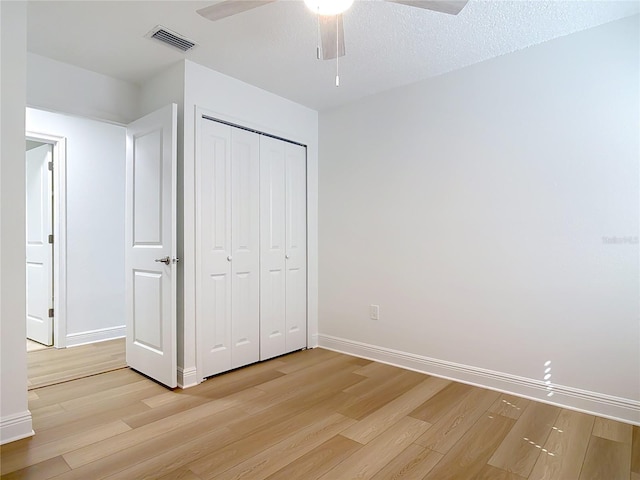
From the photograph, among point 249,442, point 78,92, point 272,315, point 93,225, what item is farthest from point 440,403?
point 93,225

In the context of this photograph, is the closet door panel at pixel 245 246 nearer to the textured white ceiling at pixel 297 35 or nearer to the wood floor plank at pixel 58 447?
the textured white ceiling at pixel 297 35

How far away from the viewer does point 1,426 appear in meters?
1.97

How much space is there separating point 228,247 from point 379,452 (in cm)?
192

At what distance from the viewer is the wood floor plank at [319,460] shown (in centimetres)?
175

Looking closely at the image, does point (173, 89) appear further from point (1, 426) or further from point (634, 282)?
point (634, 282)

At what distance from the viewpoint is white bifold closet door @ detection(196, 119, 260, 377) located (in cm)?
295

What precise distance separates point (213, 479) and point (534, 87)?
3.10 metres

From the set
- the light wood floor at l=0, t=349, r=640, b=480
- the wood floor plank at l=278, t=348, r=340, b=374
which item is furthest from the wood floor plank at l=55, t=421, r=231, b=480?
the wood floor plank at l=278, t=348, r=340, b=374

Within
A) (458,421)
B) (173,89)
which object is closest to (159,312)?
(173,89)

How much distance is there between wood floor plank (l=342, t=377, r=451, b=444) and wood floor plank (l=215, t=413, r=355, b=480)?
0.29 ft

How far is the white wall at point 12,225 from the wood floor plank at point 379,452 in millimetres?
1704

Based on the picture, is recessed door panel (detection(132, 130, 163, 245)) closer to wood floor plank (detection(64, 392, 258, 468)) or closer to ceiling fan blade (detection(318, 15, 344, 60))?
wood floor plank (detection(64, 392, 258, 468))

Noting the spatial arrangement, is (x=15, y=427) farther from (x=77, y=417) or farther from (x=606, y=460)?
(x=606, y=460)

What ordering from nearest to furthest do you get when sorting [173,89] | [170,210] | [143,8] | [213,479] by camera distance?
1. [213,479]
2. [143,8]
3. [170,210]
4. [173,89]
